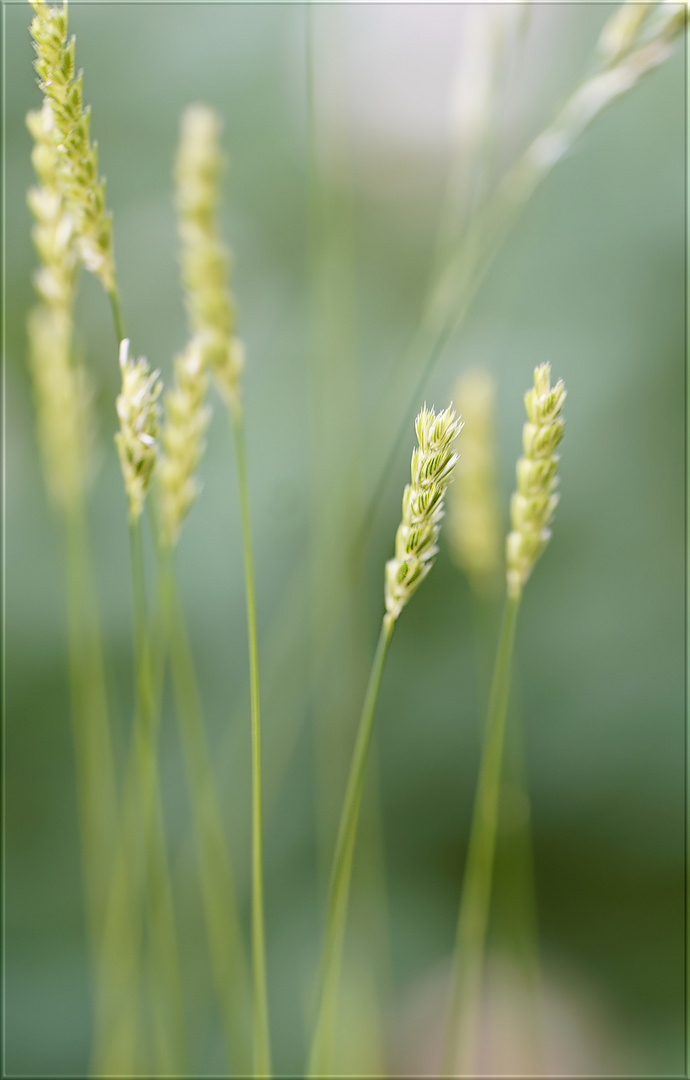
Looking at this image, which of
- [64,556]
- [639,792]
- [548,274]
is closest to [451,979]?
[639,792]

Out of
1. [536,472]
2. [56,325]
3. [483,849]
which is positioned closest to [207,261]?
[56,325]

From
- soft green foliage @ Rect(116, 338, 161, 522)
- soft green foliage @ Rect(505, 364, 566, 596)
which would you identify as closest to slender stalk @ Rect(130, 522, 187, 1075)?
soft green foliage @ Rect(116, 338, 161, 522)

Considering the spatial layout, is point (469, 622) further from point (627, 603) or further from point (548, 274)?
point (548, 274)

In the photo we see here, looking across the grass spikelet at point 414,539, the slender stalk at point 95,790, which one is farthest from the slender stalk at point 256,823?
the slender stalk at point 95,790

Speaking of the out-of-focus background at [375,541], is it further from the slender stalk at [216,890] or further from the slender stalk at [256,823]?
the slender stalk at [256,823]

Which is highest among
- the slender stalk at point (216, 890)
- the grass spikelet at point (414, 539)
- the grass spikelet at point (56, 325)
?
the grass spikelet at point (56, 325)

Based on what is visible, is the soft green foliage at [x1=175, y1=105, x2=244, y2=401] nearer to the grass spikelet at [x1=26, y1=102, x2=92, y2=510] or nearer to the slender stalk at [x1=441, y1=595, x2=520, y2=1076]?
the grass spikelet at [x1=26, y1=102, x2=92, y2=510]
